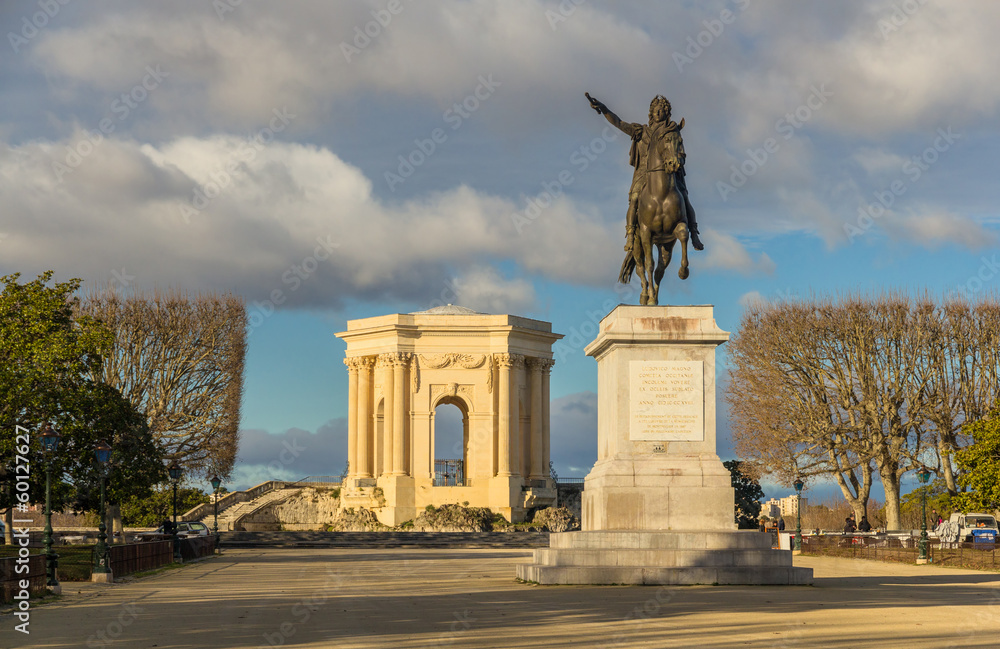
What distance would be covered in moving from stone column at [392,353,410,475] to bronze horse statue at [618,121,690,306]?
47.6 m

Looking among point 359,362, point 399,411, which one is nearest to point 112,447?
point 399,411

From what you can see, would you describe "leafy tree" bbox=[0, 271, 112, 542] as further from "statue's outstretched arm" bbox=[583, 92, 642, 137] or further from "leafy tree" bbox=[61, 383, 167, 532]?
"statue's outstretched arm" bbox=[583, 92, 642, 137]

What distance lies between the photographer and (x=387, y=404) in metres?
70.6

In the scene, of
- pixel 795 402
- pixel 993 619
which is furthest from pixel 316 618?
pixel 795 402

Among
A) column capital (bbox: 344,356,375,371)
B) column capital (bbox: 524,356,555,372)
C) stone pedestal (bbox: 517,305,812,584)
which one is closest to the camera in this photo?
stone pedestal (bbox: 517,305,812,584)

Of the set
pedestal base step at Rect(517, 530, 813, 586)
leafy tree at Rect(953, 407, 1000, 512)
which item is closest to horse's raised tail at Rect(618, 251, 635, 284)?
pedestal base step at Rect(517, 530, 813, 586)

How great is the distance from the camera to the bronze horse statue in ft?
75.5

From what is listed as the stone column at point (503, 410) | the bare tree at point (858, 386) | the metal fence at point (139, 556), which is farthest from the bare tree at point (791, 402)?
the metal fence at point (139, 556)

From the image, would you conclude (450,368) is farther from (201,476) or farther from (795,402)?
(795,402)

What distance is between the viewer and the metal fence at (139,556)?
2877cm

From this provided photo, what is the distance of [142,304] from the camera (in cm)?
5956

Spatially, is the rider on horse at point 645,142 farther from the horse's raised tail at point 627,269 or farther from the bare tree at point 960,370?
the bare tree at point 960,370

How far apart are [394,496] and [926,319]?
30.5m

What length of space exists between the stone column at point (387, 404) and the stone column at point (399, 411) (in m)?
0.19
